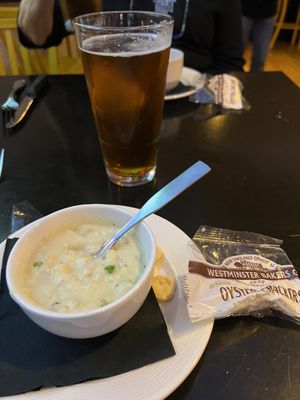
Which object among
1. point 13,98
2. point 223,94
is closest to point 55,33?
point 13,98

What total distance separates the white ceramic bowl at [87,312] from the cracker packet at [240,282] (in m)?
0.07

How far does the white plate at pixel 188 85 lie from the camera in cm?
102

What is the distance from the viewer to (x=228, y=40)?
5.08 feet

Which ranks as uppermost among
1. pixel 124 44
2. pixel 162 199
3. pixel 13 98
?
pixel 124 44

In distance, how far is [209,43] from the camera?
1.56 m

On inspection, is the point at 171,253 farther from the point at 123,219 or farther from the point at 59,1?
the point at 59,1

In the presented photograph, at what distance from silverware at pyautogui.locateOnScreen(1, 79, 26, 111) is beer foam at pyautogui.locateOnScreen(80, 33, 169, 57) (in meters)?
0.46

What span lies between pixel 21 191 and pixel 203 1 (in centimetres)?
119

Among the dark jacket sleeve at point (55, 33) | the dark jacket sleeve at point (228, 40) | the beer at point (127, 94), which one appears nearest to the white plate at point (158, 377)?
the beer at point (127, 94)

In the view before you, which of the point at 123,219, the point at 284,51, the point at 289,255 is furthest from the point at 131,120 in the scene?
the point at 284,51

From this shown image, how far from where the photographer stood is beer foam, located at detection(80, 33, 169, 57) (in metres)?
0.59

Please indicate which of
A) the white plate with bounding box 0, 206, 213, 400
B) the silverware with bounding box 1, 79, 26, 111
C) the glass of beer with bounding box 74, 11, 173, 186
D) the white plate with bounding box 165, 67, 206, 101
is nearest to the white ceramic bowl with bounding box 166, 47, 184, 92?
the white plate with bounding box 165, 67, 206, 101

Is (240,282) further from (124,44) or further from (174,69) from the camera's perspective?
(174,69)

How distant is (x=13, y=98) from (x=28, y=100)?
0.05 m
